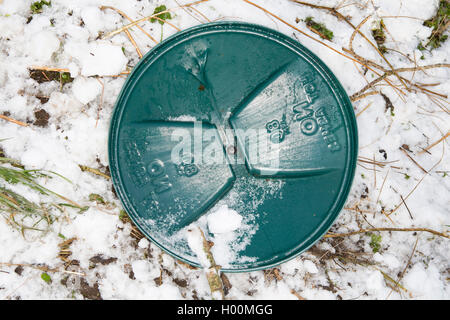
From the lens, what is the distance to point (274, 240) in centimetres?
140

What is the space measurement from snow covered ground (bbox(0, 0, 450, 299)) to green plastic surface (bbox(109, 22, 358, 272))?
0.29m

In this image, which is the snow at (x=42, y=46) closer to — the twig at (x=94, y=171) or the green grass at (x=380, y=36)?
the twig at (x=94, y=171)

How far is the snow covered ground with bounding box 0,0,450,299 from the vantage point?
1.59 meters

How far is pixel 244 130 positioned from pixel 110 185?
75 centimetres

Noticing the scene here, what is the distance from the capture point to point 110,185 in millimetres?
1624

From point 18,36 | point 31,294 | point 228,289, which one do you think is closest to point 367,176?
point 228,289

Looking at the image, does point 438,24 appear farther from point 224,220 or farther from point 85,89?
point 85,89

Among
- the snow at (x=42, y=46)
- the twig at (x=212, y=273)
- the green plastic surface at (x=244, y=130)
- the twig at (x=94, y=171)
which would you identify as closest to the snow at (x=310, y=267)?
the green plastic surface at (x=244, y=130)

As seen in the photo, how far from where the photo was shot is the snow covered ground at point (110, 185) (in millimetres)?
1591

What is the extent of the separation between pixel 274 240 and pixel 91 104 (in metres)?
1.10

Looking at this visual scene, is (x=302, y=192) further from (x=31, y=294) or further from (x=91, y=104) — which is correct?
(x=31, y=294)

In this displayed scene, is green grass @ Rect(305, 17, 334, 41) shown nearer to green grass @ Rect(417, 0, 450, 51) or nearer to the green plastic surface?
the green plastic surface

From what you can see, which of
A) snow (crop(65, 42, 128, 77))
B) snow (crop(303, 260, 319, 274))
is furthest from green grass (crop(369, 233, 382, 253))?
snow (crop(65, 42, 128, 77))
